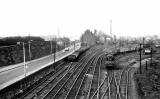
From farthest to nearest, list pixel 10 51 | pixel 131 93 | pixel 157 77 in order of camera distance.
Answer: pixel 10 51
pixel 157 77
pixel 131 93

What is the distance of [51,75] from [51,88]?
6.89 metres

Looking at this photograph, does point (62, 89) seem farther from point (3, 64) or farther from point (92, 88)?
point (3, 64)

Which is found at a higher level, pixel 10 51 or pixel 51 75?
pixel 10 51

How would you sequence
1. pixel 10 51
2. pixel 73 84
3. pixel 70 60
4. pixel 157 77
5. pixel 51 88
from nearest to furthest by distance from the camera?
pixel 51 88 < pixel 73 84 < pixel 157 77 < pixel 10 51 < pixel 70 60

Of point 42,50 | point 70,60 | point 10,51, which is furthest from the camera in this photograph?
point 42,50

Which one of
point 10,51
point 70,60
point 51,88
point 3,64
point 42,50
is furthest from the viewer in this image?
point 42,50

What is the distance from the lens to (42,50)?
48.1 metres

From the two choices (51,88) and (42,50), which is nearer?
(51,88)

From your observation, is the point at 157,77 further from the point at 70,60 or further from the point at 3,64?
the point at 3,64

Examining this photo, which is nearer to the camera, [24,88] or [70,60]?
[24,88]

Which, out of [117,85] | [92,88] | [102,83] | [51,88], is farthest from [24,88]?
[117,85]

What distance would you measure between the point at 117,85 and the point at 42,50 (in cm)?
3011

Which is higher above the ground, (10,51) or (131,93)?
(10,51)

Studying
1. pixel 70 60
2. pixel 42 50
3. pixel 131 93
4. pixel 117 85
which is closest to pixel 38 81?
pixel 117 85
